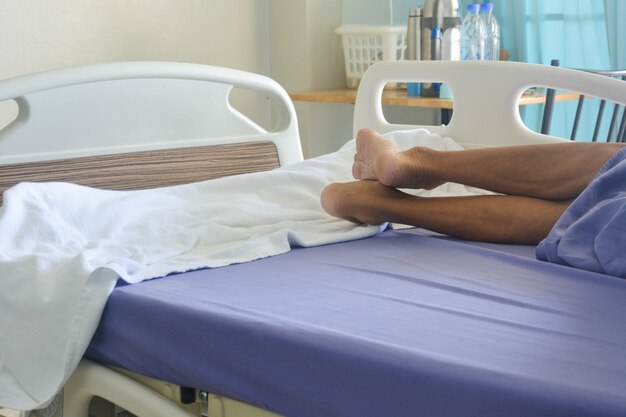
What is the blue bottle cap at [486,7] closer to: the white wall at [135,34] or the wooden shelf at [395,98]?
the wooden shelf at [395,98]

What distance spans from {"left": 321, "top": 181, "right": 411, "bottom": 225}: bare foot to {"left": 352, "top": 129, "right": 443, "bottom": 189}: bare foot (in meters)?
0.02

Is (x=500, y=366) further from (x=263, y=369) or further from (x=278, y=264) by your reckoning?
(x=278, y=264)

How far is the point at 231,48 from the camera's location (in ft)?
10.1

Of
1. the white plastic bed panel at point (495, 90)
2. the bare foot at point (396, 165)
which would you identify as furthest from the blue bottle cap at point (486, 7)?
the bare foot at point (396, 165)

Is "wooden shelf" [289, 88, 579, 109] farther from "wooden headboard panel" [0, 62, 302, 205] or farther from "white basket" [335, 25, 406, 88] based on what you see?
"wooden headboard panel" [0, 62, 302, 205]

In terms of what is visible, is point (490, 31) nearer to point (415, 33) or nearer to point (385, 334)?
point (415, 33)

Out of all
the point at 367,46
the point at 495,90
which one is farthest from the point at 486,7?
the point at 495,90

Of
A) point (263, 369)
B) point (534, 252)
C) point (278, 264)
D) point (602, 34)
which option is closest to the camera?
point (263, 369)

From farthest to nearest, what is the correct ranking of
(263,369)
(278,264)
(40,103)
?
(40,103) → (278,264) → (263,369)

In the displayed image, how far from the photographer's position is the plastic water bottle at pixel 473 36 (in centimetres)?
296

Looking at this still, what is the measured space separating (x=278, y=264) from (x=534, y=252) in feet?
1.46

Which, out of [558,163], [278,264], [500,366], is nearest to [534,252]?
[558,163]

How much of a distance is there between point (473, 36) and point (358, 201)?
1.54 meters

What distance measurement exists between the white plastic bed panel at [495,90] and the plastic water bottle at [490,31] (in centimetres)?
97
